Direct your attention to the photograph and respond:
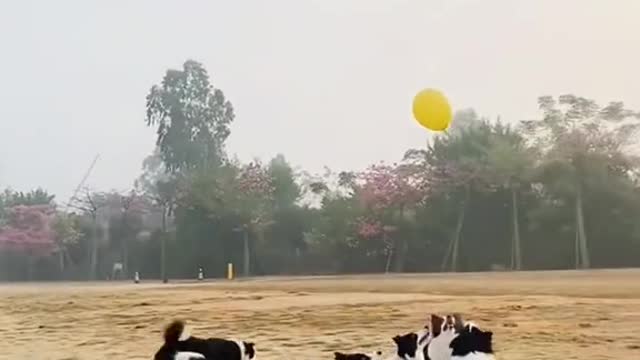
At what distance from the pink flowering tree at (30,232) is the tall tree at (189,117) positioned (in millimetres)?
6685

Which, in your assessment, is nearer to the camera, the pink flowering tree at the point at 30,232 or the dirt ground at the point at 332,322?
the dirt ground at the point at 332,322

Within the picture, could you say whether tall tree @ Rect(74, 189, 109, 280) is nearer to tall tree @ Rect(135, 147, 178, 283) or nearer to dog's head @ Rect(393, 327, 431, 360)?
tall tree @ Rect(135, 147, 178, 283)

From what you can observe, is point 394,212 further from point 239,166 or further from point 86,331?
point 86,331

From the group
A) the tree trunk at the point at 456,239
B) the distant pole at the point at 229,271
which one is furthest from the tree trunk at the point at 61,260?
the tree trunk at the point at 456,239

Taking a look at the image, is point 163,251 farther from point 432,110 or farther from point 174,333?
point 174,333

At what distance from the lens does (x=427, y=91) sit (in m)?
8.64

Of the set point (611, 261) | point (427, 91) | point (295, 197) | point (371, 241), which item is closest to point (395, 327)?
point (427, 91)

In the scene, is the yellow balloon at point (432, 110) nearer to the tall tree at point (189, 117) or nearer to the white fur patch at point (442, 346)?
the white fur patch at point (442, 346)

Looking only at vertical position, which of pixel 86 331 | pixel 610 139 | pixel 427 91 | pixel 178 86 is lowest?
pixel 86 331

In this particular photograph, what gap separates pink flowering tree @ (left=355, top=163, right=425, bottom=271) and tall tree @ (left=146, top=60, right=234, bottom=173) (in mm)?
12918

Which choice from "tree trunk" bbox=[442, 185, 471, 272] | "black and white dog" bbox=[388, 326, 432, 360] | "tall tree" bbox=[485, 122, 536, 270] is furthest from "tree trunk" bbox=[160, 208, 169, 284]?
"black and white dog" bbox=[388, 326, 432, 360]

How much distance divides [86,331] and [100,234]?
1371 inches

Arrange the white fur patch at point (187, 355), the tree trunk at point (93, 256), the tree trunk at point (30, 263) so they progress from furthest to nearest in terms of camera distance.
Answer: the tree trunk at point (30, 263) < the tree trunk at point (93, 256) < the white fur patch at point (187, 355)

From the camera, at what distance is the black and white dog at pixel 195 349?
444 cm
